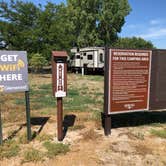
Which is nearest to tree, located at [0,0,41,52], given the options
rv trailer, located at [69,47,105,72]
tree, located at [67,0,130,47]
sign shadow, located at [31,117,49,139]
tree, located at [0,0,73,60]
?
tree, located at [0,0,73,60]

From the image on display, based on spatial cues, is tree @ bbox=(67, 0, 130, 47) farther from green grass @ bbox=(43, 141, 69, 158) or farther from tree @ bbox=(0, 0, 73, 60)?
green grass @ bbox=(43, 141, 69, 158)

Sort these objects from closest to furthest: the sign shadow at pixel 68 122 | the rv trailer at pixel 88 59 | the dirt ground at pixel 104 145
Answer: the dirt ground at pixel 104 145, the sign shadow at pixel 68 122, the rv trailer at pixel 88 59

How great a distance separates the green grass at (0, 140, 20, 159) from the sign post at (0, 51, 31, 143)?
1.08 metres

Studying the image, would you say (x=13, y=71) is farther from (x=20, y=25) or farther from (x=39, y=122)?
(x=20, y=25)

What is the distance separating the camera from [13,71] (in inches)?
192

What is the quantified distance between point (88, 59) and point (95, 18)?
12.6 metres

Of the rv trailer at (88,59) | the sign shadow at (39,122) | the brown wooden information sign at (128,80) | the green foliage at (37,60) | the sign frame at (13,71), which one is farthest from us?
the rv trailer at (88,59)

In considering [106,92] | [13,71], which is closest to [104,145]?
[106,92]

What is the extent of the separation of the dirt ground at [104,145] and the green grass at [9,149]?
13cm

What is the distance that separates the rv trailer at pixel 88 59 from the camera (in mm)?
25312

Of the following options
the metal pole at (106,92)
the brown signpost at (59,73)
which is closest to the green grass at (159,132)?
the metal pole at (106,92)

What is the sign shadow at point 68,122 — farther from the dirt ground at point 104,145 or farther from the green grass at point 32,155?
the green grass at point 32,155

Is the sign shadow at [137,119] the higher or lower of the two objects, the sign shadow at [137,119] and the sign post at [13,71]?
the lower

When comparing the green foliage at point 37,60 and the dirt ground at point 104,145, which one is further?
the green foliage at point 37,60
